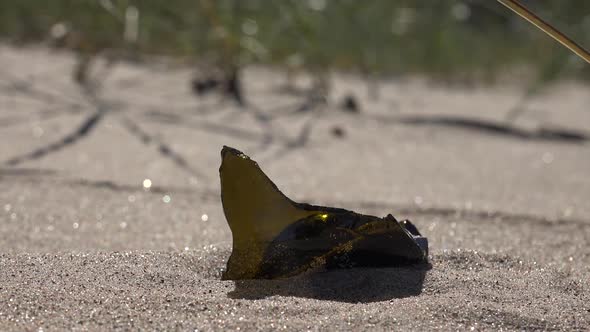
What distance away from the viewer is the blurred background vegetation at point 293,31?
3.11 meters

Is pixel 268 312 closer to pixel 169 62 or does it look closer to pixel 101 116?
pixel 101 116

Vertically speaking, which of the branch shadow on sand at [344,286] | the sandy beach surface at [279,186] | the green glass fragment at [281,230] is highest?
the green glass fragment at [281,230]

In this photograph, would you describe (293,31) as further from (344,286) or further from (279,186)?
(344,286)

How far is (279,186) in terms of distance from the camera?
212cm

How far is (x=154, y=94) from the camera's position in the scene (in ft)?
10.3

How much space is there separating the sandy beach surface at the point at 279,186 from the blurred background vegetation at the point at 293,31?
6.1 inches

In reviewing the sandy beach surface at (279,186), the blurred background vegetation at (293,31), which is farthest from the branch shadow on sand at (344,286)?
the blurred background vegetation at (293,31)

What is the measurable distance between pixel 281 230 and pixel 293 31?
2.00m

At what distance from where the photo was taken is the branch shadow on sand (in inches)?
47.4

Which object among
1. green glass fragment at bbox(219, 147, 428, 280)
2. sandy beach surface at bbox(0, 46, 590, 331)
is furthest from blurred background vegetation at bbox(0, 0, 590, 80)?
green glass fragment at bbox(219, 147, 428, 280)

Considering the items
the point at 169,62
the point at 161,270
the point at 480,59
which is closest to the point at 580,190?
the point at 161,270

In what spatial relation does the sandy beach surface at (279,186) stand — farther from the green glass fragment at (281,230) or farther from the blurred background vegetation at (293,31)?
the blurred background vegetation at (293,31)

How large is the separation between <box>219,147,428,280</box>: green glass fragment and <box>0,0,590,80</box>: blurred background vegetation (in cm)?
130

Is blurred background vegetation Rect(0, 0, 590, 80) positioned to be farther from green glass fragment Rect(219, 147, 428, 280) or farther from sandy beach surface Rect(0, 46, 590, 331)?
green glass fragment Rect(219, 147, 428, 280)
